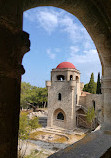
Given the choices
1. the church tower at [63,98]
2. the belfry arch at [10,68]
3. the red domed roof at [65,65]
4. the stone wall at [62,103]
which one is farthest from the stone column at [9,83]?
the red domed roof at [65,65]

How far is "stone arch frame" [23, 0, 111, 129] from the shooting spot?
2.13 metres

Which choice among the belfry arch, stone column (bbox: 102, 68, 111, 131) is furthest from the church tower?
the belfry arch

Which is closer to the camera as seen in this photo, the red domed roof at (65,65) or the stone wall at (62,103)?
the stone wall at (62,103)

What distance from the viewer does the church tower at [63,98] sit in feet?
54.7

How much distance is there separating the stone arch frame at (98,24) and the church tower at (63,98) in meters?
13.5

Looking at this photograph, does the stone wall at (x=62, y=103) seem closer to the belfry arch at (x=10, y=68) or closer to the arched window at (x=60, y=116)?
the arched window at (x=60, y=116)

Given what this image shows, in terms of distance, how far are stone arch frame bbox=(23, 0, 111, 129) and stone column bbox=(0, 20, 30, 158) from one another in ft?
2.89

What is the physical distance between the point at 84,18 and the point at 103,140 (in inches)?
92.2

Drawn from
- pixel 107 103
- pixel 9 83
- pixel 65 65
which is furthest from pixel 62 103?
pixel 9 83

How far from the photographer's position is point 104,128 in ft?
9.66

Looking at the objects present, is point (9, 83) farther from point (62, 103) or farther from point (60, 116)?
point (60, 116)

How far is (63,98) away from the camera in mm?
17219

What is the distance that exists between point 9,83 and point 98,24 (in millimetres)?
2108

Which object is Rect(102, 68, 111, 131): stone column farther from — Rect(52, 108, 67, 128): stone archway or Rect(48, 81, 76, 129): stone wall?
Rect(52, 108, 67, 128): stone archway
